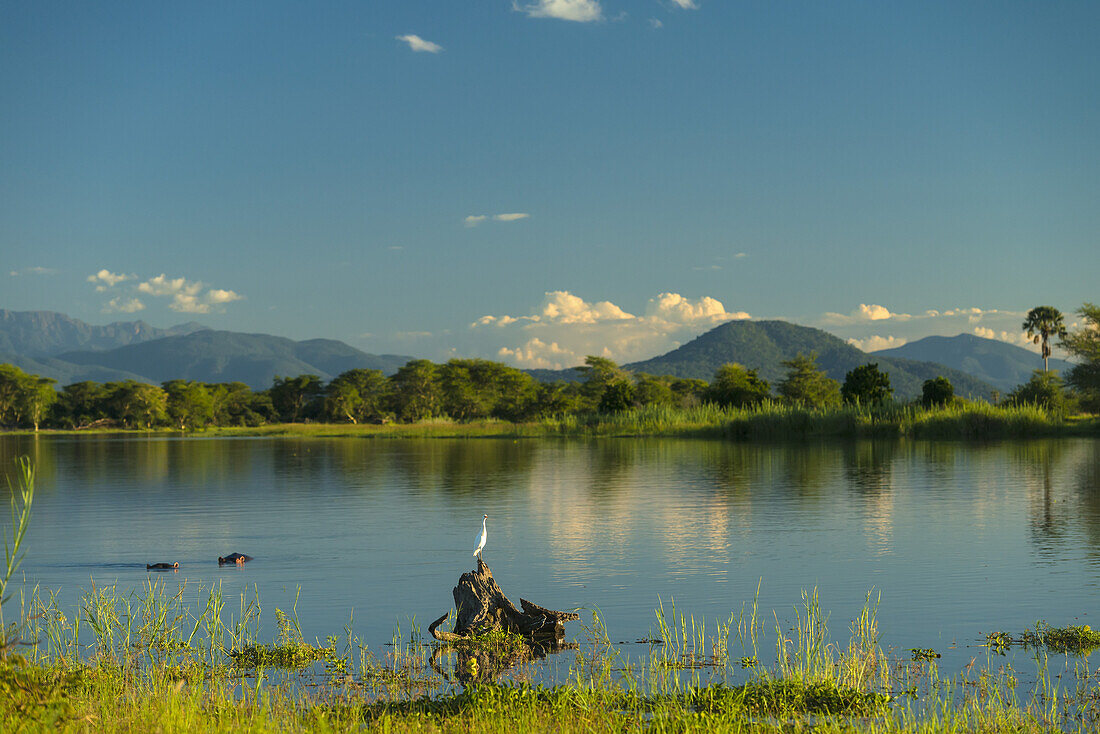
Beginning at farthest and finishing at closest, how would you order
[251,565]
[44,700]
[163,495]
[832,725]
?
[163,495], [251,565], [832,725], [44,700]

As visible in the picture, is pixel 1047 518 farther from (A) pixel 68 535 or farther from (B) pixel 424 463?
(B) pixel 424 463

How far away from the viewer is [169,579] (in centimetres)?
1209

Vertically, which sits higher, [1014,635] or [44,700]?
[44,700]

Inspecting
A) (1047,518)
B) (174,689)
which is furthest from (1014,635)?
(1047,518)

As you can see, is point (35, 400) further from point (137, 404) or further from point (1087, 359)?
point (1087, 359)

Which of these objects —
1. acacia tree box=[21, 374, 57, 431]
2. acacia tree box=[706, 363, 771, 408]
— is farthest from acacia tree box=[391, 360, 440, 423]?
acacia tree box=[21, 374, 57, 431]

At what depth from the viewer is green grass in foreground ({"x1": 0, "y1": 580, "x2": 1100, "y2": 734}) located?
5.83 metres

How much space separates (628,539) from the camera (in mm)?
14805

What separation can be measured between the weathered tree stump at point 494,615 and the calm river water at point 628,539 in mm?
712

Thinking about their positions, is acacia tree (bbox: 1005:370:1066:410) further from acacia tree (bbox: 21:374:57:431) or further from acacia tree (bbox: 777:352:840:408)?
acacia tree (bbox: 21:374:57:431)

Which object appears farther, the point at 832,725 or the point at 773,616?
the point at 773,616

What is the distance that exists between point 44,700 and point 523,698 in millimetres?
2922

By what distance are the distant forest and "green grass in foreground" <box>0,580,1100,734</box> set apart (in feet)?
253

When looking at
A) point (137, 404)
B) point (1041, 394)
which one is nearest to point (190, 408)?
point (137, 404)
